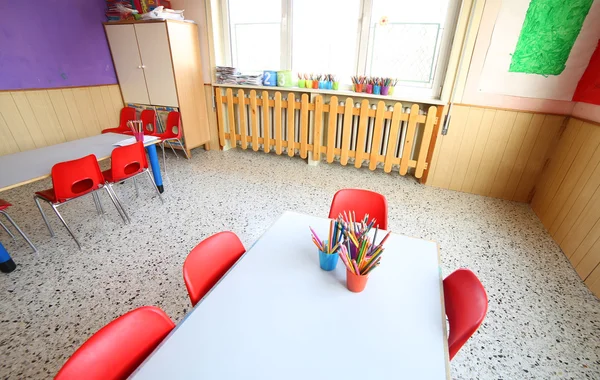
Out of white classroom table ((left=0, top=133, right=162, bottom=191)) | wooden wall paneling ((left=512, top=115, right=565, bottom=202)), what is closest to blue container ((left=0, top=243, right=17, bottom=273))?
white classroom table ((left=0, top=133, right=162, bottom=191))

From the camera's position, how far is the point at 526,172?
9.50ft

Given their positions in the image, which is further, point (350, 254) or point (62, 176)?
point (62, 176)

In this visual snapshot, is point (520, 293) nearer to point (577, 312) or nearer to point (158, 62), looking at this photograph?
point (577, 312)

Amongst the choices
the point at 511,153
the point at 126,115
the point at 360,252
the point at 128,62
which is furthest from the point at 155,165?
the point at 511,153

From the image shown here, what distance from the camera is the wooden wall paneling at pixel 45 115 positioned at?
321 centimetres

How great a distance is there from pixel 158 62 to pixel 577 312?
463 cm

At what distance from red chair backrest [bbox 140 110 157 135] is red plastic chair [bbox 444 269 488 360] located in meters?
3.66

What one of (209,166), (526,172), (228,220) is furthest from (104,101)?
(526,172)

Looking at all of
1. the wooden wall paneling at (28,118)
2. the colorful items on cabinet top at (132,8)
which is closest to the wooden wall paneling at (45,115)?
the wooden wall paneling at (28,118)

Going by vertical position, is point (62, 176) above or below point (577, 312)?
above

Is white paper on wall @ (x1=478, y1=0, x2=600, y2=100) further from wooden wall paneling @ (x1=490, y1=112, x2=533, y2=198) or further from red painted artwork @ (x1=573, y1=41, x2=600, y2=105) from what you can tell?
wooden wall paneling @ (x1=490, y1=112, x2=533, y2=198)

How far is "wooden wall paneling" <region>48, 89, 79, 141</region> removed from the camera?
3.38 m

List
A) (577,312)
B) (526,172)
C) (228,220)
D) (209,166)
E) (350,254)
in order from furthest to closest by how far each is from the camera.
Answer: (209,166)
(526,172)
(228,220)
(577,312)
(350,254)

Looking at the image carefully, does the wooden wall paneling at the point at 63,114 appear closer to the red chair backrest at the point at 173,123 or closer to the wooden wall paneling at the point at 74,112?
the wooden wall paneling at the point at 74,112
